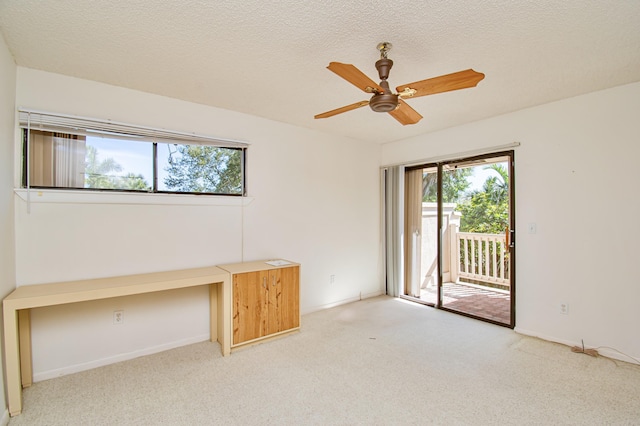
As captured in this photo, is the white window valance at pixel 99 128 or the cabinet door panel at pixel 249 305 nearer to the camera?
the white window valance at pixel 99 128

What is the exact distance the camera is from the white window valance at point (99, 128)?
2.28 m

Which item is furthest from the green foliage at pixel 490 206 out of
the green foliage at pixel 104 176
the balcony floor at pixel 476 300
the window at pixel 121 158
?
the green foliage at pixel 104 176

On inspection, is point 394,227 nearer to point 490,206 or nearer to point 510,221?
point 490,206

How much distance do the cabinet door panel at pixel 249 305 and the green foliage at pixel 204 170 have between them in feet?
3.32

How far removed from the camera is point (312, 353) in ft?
8.86

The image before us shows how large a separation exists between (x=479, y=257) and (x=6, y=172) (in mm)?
5454

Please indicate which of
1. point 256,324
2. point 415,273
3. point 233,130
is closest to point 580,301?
point 415,273

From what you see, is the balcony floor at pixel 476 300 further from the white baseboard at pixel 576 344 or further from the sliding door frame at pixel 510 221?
the white baseboard at pixel 576 344

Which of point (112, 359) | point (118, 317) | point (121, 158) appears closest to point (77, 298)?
point (118, 317)

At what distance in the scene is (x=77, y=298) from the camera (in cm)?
211

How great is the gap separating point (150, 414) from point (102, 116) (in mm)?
2350

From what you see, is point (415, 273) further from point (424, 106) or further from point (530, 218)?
point (424, 106)

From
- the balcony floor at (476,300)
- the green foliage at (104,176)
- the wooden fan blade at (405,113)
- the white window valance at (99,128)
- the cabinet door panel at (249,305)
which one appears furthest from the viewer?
the balcony floor at (476,300)

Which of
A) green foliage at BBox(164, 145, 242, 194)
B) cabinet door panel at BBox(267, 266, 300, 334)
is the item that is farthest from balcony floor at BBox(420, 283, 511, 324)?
green foliage at BBox(164, 145, 242, 194)
